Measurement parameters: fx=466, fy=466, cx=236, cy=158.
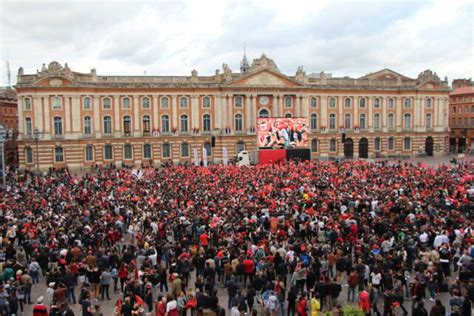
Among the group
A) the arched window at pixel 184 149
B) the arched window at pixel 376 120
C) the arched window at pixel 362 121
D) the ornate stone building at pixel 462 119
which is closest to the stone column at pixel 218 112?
the arched window at pixel 184 149

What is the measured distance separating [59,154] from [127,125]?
379 inches

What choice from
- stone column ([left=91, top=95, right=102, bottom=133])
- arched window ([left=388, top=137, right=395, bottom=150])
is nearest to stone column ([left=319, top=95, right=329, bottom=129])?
arched window ([left=388, top=137, right=395, bottom=150])

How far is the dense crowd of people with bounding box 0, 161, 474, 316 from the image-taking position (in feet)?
48.0

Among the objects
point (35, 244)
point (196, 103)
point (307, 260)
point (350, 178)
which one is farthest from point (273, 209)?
point (196, 103)

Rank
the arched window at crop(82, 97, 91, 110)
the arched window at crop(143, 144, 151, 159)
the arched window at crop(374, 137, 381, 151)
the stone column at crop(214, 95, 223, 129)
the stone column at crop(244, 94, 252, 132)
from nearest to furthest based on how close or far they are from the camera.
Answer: the arched window at crop(82, 97, 91, 110)
the arched window at crop(143, 144, 151, 159)
the stone column at crop(214, 95, 223, 129)
the stone column at crop(244, 94, 252, 132)
the arched window at crop(374, 137, 381, 151)

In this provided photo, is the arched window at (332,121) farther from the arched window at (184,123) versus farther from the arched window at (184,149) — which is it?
the arched window at (184,149)

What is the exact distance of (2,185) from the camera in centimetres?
3944

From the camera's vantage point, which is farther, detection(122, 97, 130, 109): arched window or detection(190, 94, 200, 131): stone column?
detection(190, 94, 200, 131): stone column

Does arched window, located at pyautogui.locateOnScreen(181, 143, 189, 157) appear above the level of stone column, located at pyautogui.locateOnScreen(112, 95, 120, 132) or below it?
below

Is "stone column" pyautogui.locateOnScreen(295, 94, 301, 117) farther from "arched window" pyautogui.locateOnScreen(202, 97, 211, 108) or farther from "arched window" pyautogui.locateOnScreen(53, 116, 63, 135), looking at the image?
"arched window" pyautogui.locateOnScreen(53, 116, 63, 135)

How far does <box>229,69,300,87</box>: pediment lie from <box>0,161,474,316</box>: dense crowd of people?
34.8 meters

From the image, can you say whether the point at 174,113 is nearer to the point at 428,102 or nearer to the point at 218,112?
the point at 218,112

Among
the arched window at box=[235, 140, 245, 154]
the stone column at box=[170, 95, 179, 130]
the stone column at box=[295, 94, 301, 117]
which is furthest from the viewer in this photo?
the stone column at box=[295, 94, 301, 117]

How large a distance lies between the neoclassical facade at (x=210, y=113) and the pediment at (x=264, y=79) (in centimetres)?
15
